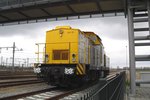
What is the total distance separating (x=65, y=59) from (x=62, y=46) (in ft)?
2.84

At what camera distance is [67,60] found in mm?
14617

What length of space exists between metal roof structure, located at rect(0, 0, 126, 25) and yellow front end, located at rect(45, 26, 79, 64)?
135cm

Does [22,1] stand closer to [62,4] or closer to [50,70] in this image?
[62,4]

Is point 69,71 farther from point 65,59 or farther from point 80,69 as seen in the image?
point 65,59

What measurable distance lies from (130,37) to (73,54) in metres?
3.29

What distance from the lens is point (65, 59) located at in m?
14.7

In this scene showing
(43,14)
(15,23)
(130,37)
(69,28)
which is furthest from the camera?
(15,23)

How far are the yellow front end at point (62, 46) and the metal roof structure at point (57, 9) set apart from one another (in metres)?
1.35

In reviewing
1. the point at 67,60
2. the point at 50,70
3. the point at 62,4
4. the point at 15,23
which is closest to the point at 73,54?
the point at 67,60

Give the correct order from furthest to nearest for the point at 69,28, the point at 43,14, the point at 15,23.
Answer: the point at 15,23
the point at 43,14
the point at 69,28

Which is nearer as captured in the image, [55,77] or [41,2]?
[55,77]

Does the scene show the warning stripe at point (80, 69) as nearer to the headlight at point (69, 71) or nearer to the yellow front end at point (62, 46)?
the headlight at point (69, 71)

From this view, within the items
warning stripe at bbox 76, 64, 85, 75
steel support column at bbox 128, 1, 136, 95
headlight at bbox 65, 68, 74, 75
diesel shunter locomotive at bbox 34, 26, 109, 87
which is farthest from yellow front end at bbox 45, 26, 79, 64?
steel support column at bbox 128, 1, 136, 95

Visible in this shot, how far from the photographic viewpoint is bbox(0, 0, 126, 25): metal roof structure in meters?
14.8
